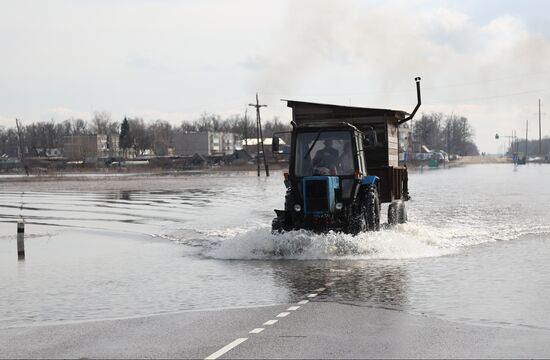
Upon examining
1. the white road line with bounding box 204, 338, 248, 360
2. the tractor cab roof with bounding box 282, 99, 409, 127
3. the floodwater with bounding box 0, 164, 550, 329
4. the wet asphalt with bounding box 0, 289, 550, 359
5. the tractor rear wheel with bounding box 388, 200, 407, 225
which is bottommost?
the floodwater with bounding box 0, 164, 550, 329

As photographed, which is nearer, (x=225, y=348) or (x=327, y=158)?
(x=225, y=348)

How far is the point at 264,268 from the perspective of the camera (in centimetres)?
1667

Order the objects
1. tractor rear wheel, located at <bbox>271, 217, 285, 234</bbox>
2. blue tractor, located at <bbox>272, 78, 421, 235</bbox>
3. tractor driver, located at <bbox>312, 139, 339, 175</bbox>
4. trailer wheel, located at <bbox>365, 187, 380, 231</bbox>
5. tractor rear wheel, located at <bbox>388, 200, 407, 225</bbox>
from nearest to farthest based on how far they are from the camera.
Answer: blue tractor, located at <bbox>272, 78, 421, 235</bbox>, tractor rear wheel, located at <bbox>271, 217, 285, 234</bbox>, tractor driver, located at <bbox>312, 139, 339, 175</bbox>, trailer wheel, located at <bbox>365, 187, 380, 231</bbox>, tractor rear wheel, located at <bbox>388, 200, 407, 225</bbox>

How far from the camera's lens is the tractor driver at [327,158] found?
19.0 m

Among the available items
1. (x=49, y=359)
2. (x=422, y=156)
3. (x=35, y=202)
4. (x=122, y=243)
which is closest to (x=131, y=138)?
(x=422, y=156)

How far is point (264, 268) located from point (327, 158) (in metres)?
3.74

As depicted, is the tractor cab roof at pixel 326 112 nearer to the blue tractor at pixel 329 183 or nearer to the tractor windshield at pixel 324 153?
the blue tractor at pixel 329 183

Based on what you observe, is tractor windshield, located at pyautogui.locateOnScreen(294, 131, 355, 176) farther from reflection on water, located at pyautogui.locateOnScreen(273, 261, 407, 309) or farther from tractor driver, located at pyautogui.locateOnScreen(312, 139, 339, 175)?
reflection on water, located at pyautogui.locateOnScreen(273, 261, 407, 309)

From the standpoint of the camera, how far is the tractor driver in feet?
62.3

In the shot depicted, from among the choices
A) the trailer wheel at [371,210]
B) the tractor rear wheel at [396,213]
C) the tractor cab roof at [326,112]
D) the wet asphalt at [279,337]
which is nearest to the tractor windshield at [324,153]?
the trailer wheel at [371,210]

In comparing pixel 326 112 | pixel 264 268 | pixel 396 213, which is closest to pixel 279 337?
pixel 264 268

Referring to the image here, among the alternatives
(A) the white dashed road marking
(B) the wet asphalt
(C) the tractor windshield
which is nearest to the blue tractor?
(C) the tractor windshield

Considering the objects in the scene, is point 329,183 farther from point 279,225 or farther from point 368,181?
point 279,225

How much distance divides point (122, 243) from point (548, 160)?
7392 inches
